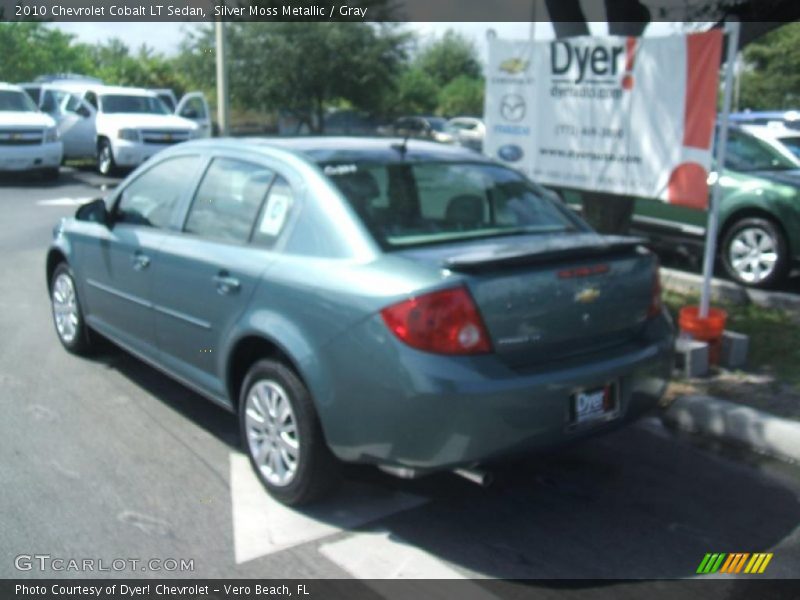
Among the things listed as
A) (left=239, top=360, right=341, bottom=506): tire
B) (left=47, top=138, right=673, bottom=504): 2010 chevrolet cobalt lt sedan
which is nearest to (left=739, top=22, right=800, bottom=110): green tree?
(left=47, top=138, right=673, bottom=504): 2010 chevrolet cobalt lt sedan

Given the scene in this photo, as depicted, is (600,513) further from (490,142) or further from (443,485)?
(490,142)

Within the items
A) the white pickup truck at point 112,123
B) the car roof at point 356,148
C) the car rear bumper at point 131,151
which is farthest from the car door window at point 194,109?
the car roof at point 356,148

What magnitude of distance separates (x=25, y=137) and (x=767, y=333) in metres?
14.4

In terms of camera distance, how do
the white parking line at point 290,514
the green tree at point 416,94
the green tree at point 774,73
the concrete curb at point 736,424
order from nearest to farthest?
the white parking line at point 290,514 < the concrete curb at point 736,424 < the green tree at point 774,73 < the green tree at point 416,94

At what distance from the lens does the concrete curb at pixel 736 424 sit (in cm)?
471

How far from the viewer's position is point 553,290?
369cm

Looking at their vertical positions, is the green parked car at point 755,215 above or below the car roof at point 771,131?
below

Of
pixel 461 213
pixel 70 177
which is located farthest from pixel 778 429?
pixel 70 177

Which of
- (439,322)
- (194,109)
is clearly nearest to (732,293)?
(439,322)

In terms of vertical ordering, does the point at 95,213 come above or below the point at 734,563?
above

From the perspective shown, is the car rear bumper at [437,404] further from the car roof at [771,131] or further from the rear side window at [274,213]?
the car roof at [771,131]

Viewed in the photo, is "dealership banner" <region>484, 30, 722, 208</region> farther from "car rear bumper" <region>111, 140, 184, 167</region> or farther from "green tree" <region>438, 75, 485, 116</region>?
"green tree" <region>438, 75, 485, 116</region>

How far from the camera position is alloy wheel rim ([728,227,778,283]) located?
8.15m

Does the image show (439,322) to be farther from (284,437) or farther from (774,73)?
(774,73)
